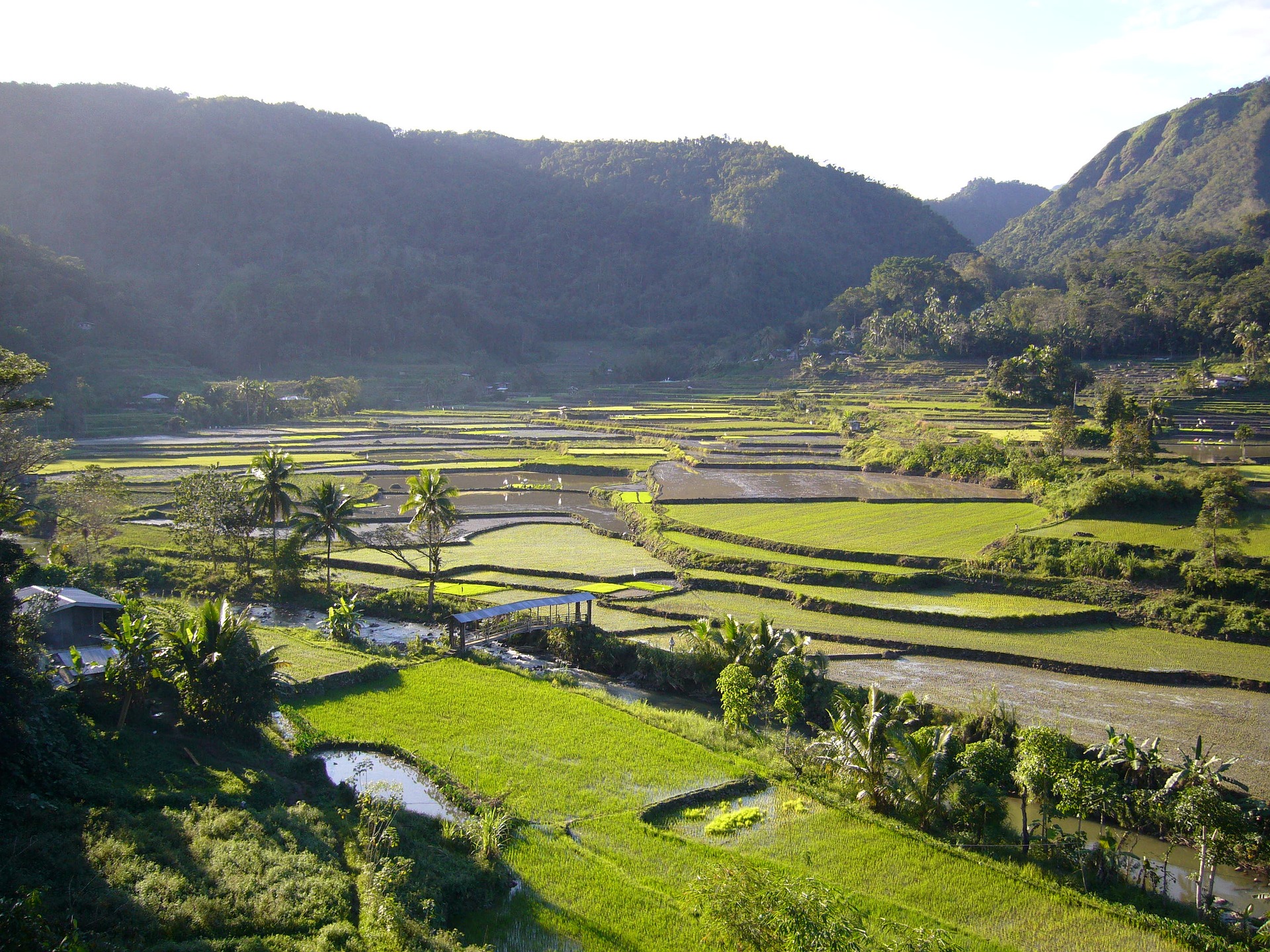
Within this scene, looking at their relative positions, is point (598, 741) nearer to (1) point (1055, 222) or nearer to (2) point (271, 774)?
(2) point (271, 774)

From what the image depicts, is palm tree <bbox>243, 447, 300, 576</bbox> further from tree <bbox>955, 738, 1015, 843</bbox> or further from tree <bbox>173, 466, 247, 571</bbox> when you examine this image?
tree <bbox>955, 738, 1015, 843</bbox>

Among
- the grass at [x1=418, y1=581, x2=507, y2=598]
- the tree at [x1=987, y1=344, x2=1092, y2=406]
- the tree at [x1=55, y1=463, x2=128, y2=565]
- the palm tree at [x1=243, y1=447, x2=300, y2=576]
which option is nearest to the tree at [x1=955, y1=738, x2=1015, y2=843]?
the grass at [x1=418, y1=581, x2=507, y2=598]

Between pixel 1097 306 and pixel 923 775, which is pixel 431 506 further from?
pixel 1097 306

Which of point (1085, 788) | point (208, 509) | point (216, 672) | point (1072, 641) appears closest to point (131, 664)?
point (216, 672)

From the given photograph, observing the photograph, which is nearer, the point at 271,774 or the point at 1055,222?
the point at 271,774

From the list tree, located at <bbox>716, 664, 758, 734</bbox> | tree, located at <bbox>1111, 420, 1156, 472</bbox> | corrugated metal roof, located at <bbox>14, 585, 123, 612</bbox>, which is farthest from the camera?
tree, located at <bbox>1111, 420, 1156, 472</bbox>

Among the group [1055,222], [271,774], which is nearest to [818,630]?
[271,774]
